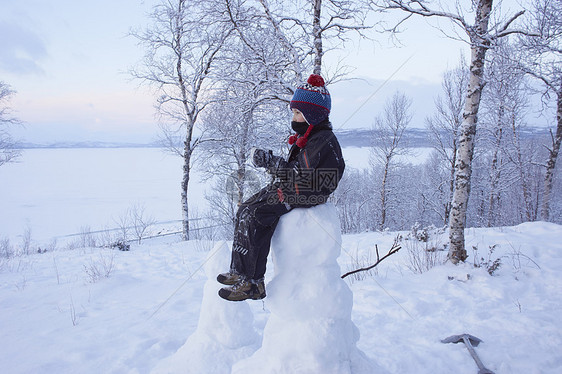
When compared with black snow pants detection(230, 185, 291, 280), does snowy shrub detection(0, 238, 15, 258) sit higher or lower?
lower

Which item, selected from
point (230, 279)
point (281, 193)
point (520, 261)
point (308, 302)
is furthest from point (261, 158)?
point (520, 261)

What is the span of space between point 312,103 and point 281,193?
630 millimetres

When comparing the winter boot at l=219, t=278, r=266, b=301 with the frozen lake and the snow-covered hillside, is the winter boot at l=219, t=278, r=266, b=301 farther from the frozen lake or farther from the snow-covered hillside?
the frozen lake

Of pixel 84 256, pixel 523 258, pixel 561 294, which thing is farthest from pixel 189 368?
pixel 84 256

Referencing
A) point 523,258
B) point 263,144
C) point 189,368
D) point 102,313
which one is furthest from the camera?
point 263,144

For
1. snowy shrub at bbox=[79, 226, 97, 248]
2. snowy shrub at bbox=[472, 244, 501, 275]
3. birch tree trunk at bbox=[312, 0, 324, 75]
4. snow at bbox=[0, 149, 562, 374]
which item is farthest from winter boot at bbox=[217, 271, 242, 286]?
snowy shrub at bbox=[79, 226, 97, 248]

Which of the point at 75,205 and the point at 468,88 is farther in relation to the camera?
the point at 75,205

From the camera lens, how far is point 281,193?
74.8 inches

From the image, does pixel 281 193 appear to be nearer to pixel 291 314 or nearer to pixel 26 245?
pixel 291 314

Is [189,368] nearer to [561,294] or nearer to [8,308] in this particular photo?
[8,308]

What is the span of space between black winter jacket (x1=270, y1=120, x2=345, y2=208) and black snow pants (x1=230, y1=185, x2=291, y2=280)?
83 mm

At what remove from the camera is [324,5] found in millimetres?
6918

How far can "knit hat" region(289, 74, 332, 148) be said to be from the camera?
196cm

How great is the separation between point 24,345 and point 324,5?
7.94 metres
